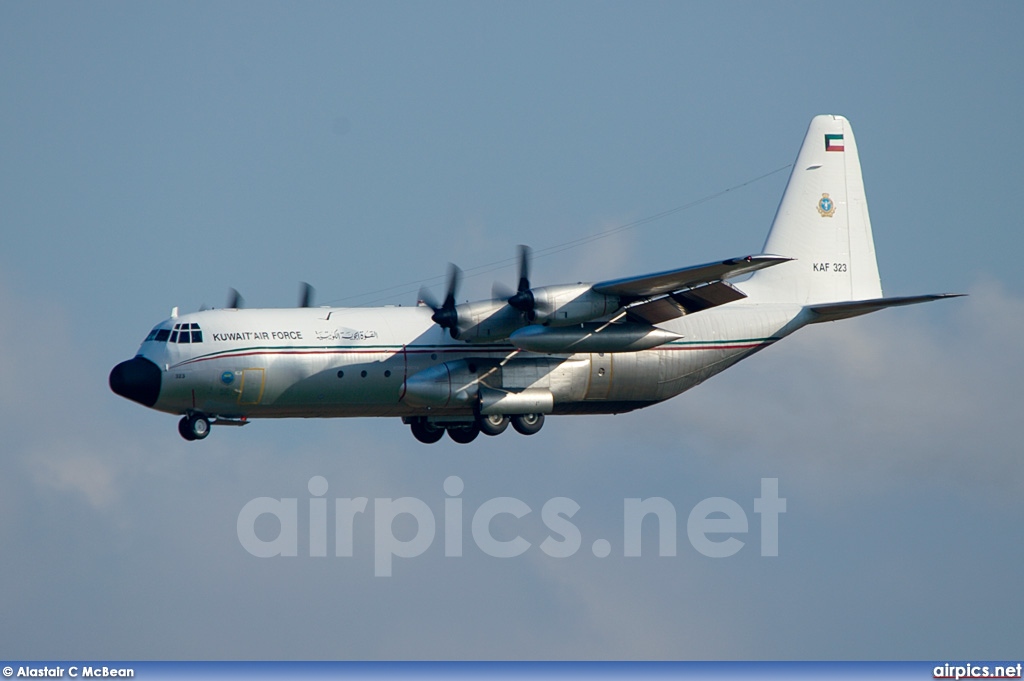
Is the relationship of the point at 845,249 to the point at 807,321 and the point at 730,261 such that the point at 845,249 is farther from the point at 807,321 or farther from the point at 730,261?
the point at 730,261

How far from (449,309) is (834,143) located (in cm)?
1106

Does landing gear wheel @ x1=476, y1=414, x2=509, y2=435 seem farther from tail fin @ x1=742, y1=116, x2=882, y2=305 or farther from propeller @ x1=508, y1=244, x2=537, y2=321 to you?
tail fin @ x1=742, y1=116, x2=882, y2=305

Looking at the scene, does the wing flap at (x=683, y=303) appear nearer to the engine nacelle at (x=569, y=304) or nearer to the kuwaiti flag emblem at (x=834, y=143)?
the engine nacelle at (x=569, y=304)

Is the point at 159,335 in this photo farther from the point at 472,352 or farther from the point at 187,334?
the point at 472,352

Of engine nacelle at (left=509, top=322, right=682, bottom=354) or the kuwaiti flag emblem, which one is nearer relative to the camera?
engine nacelle at (left=509, top=322, right=682, bottom=354)

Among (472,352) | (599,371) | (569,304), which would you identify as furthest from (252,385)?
(599,371)

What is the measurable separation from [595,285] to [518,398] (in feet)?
10.5

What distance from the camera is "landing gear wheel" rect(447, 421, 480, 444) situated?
38594 millimetres

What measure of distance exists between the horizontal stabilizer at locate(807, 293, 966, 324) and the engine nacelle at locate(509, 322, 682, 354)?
419cm

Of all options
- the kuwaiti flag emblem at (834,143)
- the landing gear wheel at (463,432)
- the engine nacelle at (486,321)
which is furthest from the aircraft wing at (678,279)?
the kuwaiti flag emblem at (834,143)

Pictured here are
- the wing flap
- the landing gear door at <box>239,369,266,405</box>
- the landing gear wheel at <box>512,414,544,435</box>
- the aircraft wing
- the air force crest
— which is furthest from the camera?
the air force crest

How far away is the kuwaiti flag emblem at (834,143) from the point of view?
40406 millimetres

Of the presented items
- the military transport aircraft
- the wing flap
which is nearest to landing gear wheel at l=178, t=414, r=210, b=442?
the military transport aircraft

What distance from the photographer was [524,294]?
115 ft
